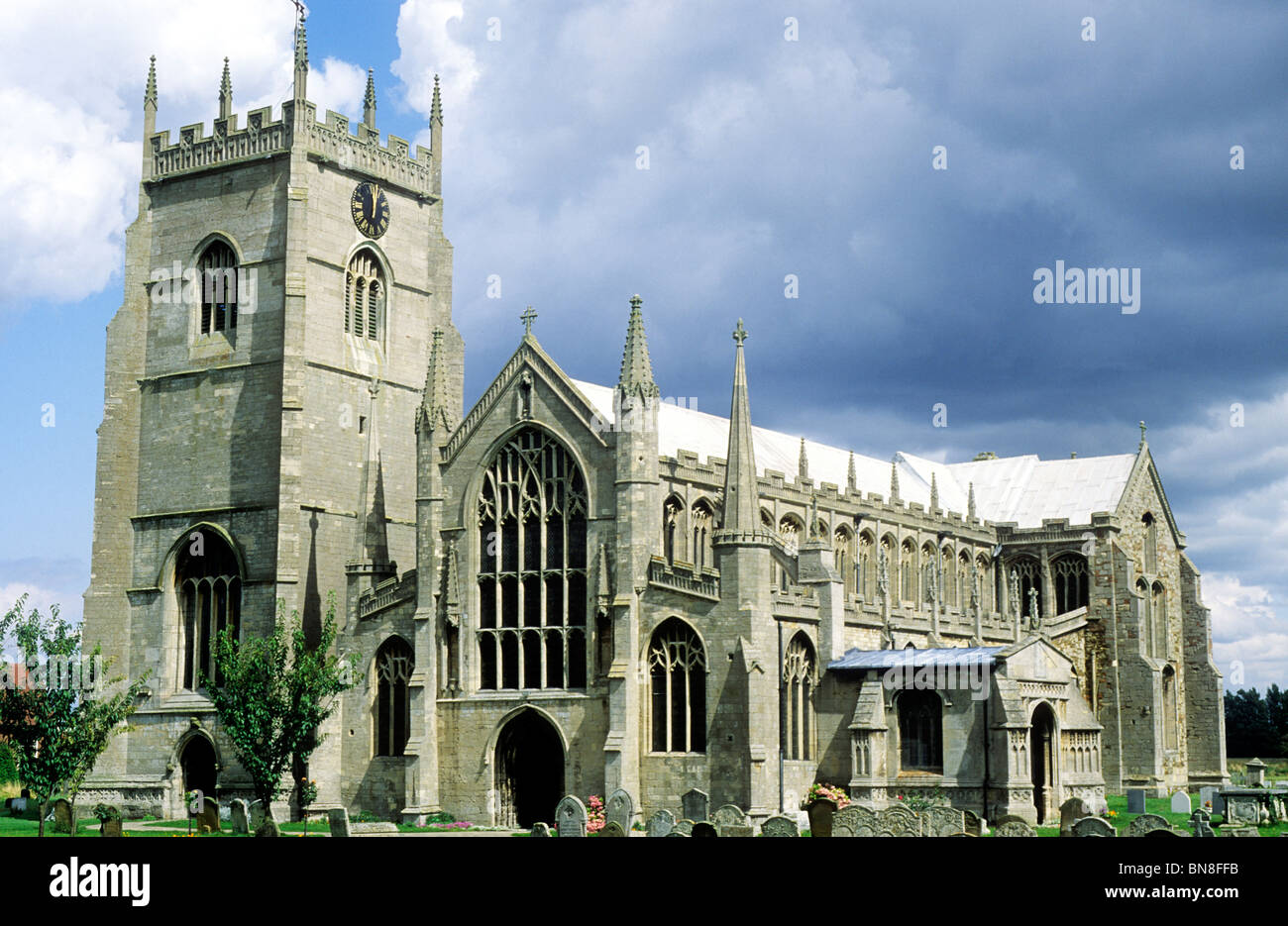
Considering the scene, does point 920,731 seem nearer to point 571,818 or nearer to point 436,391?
point 571,818

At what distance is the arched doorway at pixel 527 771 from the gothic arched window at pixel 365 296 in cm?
1819

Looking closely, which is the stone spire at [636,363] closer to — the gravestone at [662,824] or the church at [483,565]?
the church at [483,565]

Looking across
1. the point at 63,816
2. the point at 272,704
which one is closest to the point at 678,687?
the point at 272,704

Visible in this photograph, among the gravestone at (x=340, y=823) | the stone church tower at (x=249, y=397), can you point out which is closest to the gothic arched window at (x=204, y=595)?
the stone church tower at (x=249, y=397)

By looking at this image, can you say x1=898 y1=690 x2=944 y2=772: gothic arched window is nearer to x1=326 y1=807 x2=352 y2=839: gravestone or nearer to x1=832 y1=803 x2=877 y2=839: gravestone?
x1=832 y1=803 x2=877 y2=839: gravestone

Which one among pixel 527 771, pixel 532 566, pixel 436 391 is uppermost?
pixel 436 391

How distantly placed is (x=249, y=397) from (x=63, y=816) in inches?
743

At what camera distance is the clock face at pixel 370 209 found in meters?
64.0

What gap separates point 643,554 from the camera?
52531mm

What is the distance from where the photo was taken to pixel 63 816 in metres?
48.1

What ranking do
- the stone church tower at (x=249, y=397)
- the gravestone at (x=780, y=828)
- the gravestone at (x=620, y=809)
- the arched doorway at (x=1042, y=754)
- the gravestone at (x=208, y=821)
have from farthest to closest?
the stone church tower at (x=249, y=397) < the arched doorway at (x=1042, y=754) < the gravestone at (x=208, y=821) < the gravestone at (x=620, y=809) < the gravestone at (x=780, y=828)

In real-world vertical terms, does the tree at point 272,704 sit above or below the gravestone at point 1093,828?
above
